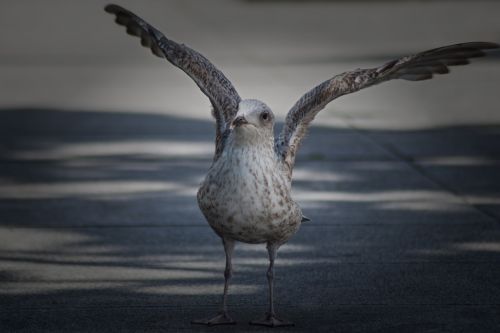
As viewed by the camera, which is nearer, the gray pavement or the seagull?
the seagull

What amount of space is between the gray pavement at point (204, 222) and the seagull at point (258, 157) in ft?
2.00

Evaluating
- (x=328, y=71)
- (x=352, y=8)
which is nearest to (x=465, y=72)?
(x=328, y=71)

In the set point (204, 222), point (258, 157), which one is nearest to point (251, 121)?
point (258, 157)

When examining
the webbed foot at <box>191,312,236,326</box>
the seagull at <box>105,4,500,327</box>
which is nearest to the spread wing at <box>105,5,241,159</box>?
the seagull at <box>105,4,500,327</box>

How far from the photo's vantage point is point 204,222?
396 inches

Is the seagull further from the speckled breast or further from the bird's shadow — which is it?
the bird's shadow

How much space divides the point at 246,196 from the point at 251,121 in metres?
0.44

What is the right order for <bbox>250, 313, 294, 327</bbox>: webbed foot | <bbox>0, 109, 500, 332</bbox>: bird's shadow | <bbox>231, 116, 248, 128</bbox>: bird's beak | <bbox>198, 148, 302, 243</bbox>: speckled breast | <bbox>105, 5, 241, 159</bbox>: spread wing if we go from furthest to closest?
<bbox>105, 5, 241, 159</bbox>: spread wing → <bbox>0, 109, 500, 332</bbox>: bird's shadow → <bbox>250, 313, 294, 327</bbox>: webbed foot → <bbox>198, 148, 302, 243</bbox>: speckled breast → <bbox>231, 116, 248, 128</bbox>: bird's beak

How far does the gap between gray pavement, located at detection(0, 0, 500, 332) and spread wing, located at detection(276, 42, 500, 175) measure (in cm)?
107

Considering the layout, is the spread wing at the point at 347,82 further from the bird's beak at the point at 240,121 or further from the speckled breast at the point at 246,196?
the bird's beak at the point at 240,121

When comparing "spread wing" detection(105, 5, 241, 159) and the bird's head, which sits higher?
"spread wing" detection(105, 5, 241, 159)

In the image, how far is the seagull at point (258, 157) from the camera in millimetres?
6645

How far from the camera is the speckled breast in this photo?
6641 mm

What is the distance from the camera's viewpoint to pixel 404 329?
700 cm
